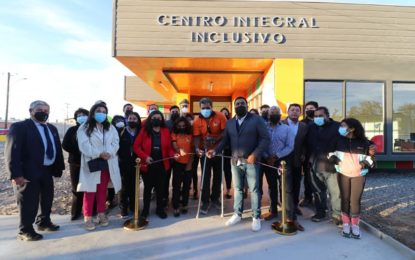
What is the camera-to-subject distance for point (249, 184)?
4402mm

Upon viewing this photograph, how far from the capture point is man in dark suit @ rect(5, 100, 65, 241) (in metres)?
3.72

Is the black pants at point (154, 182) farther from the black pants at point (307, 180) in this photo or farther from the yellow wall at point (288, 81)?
the yellow wall at point (288, 81)

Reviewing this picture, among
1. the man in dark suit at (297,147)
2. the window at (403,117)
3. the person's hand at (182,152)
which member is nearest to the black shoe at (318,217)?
the man in dark suit at (297,147)

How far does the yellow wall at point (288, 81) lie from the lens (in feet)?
27.0

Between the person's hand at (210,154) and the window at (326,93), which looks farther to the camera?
the window at (326,93)

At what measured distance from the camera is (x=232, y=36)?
830cm

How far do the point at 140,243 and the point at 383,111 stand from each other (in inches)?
316

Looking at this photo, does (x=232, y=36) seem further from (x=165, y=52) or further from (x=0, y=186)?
(x=0, y=186)

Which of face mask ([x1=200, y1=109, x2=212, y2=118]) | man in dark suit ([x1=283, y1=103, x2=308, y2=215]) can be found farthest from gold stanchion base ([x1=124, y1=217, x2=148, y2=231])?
man in dark suit ([x1=283, y1=103, x2=308, y2=215])

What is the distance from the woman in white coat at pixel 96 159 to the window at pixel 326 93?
19.9 feet

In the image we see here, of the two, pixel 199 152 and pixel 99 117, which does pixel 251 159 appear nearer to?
pixel 199 152

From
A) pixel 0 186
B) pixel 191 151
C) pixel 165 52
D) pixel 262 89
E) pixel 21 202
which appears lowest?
pixel 0 186

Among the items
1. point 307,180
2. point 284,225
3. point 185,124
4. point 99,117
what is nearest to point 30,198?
point 99,117

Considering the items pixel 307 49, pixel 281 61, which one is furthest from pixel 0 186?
pixel 307 49
